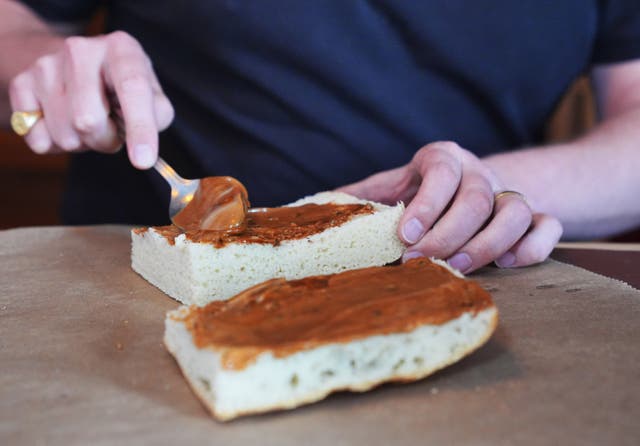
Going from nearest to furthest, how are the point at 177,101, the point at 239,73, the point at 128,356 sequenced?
the point at 128,356 → the point at 239,73 → the point at 177,101

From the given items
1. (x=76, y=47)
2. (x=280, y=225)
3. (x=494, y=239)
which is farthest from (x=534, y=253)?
(x=76, y=47)

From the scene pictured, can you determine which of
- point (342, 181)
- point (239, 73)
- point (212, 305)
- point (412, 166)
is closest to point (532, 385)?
point (212, 305)

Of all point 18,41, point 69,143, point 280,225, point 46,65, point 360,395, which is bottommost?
point 18,41

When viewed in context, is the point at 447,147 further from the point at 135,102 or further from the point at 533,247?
the point at 135,102

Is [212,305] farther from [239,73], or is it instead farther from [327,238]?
[239,73]

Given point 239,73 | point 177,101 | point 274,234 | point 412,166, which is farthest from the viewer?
point 177,101

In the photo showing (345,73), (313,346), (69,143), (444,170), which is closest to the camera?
(313,346)
